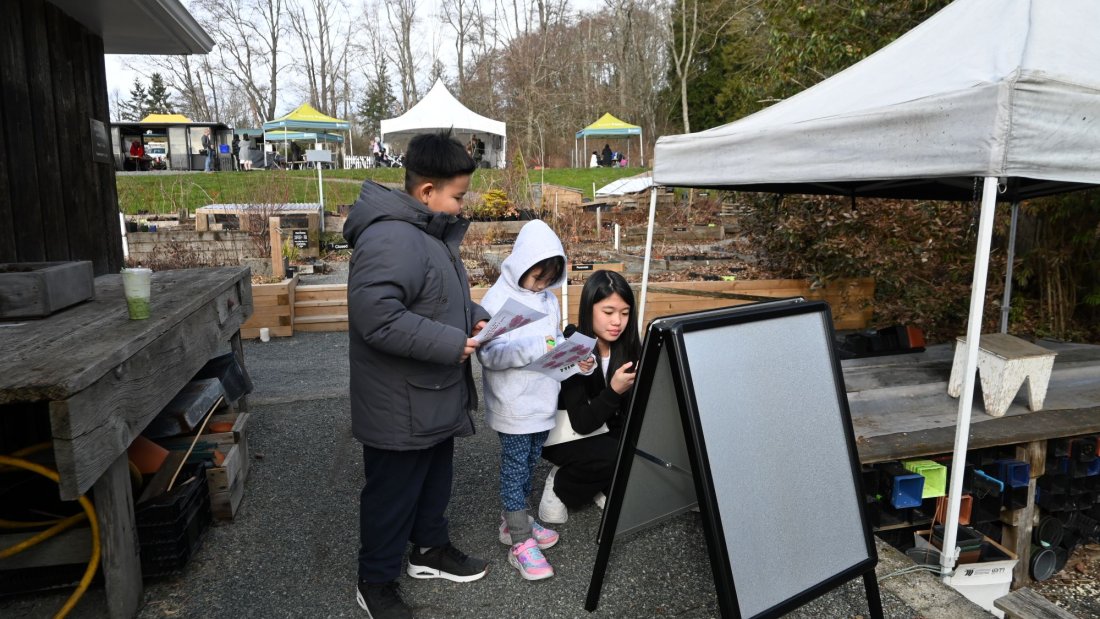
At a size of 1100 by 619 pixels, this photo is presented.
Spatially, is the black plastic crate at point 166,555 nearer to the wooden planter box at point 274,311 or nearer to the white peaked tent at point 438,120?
the wooden planter box at point 274,311

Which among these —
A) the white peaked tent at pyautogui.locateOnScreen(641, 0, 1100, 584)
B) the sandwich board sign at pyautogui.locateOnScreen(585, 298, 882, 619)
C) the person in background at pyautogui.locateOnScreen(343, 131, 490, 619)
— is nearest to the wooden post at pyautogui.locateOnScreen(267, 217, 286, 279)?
the white peaked tent at pyautogui.locateOnScreen(641, 0, 1100, 584)

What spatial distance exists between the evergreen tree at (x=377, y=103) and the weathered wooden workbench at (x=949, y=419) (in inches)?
1873


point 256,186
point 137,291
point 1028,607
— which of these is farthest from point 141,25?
point 256,186

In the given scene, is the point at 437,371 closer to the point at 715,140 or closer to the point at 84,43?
the point at 715,140

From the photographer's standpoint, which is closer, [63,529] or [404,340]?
[404,340]

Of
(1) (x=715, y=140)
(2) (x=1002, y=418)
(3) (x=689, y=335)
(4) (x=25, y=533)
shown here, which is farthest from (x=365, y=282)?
(2) (x=1002, y=418)

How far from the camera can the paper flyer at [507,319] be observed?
2248 millimetres

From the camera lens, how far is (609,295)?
292 cm

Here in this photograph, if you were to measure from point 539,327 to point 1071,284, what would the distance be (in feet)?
20.3

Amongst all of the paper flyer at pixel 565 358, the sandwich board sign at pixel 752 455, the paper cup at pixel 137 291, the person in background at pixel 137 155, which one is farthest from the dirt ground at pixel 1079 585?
the person in background at pixel 137 155

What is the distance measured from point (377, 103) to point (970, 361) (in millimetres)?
51148

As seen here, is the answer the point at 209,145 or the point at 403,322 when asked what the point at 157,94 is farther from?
the point at 403,322

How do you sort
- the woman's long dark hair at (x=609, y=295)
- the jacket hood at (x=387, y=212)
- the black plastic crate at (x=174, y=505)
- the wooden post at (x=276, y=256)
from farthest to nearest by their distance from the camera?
the wooden post at (x=276, y=256) → the woman's long dark hair at (x=609, y=295) → the black plastic crate at (x=174, y=505) → the jacket hood at (x=387, y=212)

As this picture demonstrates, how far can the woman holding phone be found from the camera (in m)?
2.81
